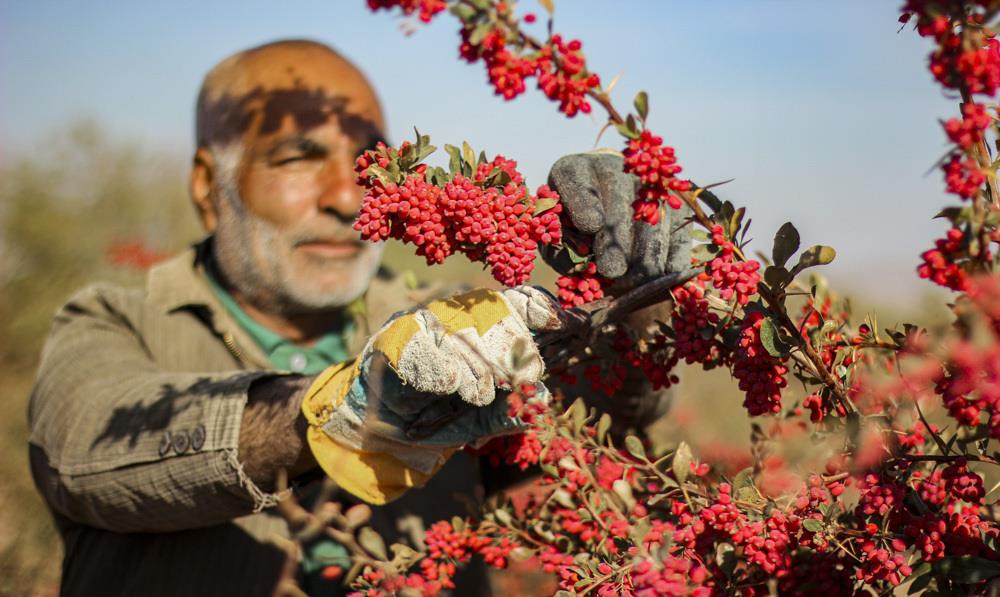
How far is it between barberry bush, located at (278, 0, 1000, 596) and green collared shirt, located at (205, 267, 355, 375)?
1.56 m

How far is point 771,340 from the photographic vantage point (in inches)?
46.1

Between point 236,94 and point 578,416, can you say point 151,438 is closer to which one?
point 578,416

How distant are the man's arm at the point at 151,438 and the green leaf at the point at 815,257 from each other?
101 centimetres

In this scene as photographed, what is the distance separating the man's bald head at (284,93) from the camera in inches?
116

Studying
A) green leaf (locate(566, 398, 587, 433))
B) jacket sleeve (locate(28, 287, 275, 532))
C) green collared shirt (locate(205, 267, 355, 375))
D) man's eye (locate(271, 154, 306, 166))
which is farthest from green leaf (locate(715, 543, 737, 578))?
man's eye (locate(271, 154, 306, 166))

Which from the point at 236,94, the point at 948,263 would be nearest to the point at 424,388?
the point at 948,263

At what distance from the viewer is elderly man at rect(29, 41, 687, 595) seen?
142 cm

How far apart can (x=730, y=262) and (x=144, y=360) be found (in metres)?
1.93

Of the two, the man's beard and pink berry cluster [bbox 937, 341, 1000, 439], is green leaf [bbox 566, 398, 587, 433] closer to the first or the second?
pink berry cluster [bbox 937, 341, 1000, 439]

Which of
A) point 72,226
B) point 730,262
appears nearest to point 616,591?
point 730,262

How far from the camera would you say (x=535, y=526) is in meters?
1.64

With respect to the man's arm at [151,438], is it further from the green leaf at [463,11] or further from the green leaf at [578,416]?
the green leaf at [463,11]

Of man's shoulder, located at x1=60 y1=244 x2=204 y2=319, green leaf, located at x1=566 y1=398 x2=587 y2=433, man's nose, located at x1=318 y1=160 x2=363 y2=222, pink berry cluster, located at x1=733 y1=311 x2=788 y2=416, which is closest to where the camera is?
pink berry cluster, located at x1=733 y1=311 x2=788 y2=416

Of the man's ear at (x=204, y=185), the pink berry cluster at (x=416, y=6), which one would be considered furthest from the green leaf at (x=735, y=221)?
the man's ear at (x=204, y=185)
